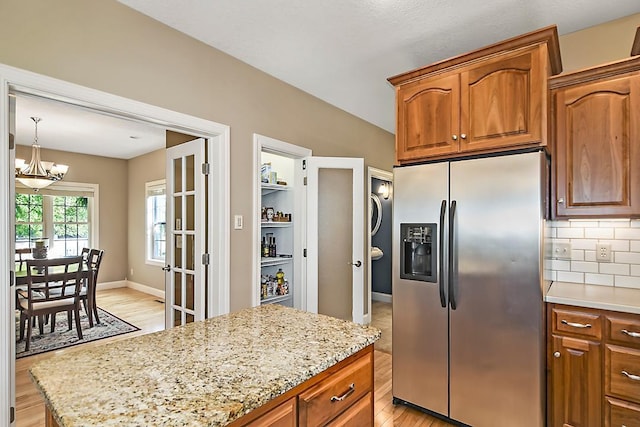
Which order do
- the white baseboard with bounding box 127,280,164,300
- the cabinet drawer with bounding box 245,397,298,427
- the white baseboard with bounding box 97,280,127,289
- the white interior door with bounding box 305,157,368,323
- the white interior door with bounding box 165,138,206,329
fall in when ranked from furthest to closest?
A: the white baseboard with bounding box 97,280,127,289 → the white baseboard with bounding box 127,280,164,300 → the white interior door with bounding box 305,157,368,323 → the white interior door with bounding box 165,138,206,329 → the cabinet drawer with bounding box 245,397,298,427

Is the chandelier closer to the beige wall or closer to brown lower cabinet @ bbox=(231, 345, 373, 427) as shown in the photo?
the beige wall

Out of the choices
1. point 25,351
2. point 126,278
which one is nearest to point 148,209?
point 126,278

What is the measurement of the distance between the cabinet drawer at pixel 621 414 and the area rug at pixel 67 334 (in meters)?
4.49

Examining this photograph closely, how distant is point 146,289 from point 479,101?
633 centimetres

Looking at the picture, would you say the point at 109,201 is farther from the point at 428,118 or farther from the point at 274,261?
the point at 428,118

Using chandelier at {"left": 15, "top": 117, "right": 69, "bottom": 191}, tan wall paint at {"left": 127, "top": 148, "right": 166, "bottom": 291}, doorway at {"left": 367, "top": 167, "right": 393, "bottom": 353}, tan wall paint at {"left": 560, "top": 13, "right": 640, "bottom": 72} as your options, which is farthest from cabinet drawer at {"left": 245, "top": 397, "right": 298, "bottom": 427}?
tan wall paint at {"left": 127, "top": 148, "right": 166, "bottom": 291}

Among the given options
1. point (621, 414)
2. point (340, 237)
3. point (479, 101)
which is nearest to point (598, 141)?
point (479, 101)

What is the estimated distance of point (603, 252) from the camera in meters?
2.25

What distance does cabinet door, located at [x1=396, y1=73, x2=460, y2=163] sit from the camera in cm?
224

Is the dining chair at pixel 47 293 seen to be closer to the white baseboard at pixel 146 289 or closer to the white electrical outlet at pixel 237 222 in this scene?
the white baseboard at pixel 146 289

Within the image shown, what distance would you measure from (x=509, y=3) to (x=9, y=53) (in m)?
2.78

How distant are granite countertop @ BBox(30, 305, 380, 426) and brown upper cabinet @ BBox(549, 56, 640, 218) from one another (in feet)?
5.54

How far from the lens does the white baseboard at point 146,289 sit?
5.99m

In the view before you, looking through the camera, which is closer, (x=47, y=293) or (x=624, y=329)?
(x=624, y=329)
